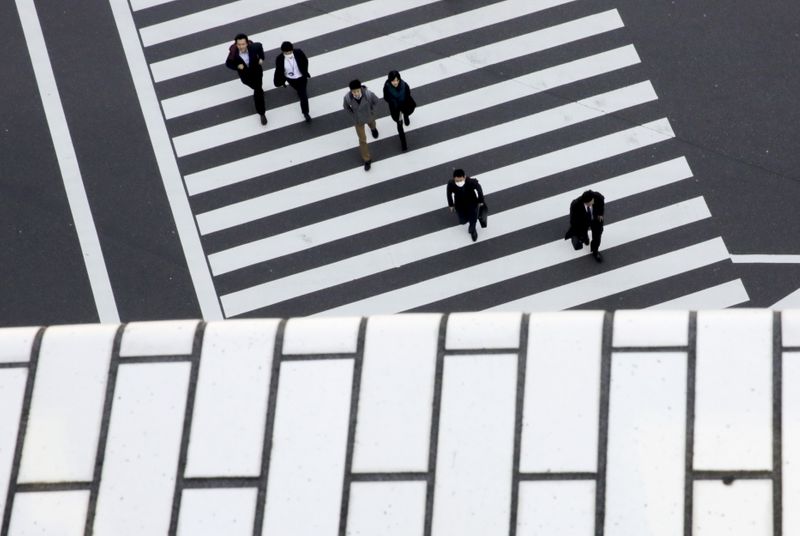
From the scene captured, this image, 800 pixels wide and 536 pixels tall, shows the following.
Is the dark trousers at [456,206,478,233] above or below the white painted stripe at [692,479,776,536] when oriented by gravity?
above

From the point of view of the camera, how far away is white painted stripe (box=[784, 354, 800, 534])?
424 inches

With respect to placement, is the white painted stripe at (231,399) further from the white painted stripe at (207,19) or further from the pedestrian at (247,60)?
the white painted stripe at (207,19)

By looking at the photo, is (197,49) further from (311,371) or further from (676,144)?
(311,371)

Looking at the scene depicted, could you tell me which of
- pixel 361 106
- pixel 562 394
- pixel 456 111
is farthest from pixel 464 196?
pixel 562 394

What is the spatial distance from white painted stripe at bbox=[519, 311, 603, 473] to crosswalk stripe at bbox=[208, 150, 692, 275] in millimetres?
10119

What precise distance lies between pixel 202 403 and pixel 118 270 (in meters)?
10.5

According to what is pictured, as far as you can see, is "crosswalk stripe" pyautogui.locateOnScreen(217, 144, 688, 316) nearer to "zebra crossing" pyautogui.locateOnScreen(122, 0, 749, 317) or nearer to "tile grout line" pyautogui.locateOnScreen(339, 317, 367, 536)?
"zebra crossing" pyautogui.locateOnScreen(122, 0, 749, 317)

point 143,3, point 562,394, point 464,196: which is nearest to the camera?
point 562,394

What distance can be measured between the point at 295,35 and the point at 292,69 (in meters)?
2.25

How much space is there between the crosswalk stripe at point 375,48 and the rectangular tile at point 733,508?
561 inches

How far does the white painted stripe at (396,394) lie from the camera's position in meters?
11.5

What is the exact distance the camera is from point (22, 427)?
11945 mm

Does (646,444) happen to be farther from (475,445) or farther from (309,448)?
(309,448)

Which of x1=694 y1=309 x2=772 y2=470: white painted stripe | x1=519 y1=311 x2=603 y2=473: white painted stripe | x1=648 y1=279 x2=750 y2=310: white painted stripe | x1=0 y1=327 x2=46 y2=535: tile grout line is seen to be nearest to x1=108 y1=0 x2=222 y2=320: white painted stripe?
x1=648 y1=279 x2=750 y2=310: white painted stripe
